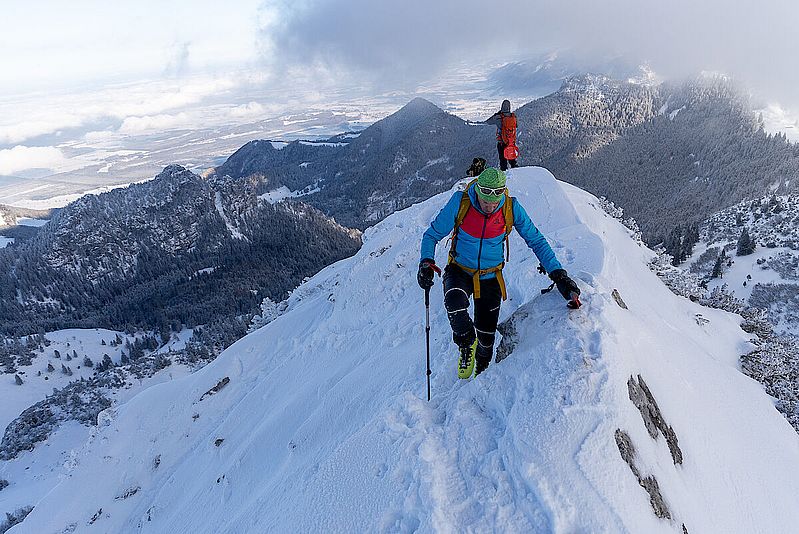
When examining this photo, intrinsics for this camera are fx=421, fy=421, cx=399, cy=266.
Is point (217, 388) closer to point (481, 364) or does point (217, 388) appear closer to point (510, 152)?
point (481, 364)

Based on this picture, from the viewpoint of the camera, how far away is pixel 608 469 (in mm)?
5203

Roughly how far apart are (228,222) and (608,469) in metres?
Result: 167

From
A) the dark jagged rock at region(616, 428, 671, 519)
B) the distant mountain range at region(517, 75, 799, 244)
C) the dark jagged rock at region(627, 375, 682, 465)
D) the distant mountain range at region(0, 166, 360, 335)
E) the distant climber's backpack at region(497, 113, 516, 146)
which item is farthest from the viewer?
the distant mountain range at region(0, 166, 360, 335)

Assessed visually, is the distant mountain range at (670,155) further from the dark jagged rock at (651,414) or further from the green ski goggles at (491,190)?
the green ski goggles at (491,190)

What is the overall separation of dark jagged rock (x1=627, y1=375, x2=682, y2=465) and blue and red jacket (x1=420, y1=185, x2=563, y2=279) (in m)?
2.19

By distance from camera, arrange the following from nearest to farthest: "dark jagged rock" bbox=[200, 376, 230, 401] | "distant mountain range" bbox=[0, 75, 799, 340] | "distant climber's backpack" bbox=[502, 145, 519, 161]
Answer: "distant climber's backpack" bbox=[502, 145, 519, 161], "dark jagged rock" bbox=[200, 376, 230, 401], "distant mountain range" bbox=[0, 75, 799, 340]

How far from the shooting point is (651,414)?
6.40 metres

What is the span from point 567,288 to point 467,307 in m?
1.69

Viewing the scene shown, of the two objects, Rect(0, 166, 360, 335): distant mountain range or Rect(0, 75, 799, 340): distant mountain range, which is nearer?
Rect(0, 75, 799, 340): distant mountain range

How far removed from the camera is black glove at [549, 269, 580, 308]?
6898 millimetres

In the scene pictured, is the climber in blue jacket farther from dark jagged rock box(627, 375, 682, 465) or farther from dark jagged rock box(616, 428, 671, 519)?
dark jagged rock box(616, 428, 671, 519)

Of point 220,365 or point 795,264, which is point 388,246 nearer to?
point 220,365

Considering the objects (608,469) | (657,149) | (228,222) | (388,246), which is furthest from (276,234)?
(608,469)

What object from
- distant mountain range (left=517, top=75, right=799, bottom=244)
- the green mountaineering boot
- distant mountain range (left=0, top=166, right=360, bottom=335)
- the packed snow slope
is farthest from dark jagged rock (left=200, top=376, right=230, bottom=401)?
distant mountain range (left=0, top=166, right=360, bottom=335)
